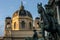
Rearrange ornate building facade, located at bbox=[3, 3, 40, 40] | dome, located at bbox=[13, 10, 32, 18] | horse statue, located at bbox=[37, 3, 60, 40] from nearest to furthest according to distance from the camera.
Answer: horse statue, located at bbox=[37, 3, 60, 40], ornate building facade, located at bbox=[3, 3, 40, 40], dome, located at bbox=[13, 10, 32, 18]

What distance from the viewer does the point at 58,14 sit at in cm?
1532

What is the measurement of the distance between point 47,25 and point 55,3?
2.18 m

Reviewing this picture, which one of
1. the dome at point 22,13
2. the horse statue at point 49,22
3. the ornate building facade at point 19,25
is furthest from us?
the dome at point 22,13

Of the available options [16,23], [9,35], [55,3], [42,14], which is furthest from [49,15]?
[16,23]

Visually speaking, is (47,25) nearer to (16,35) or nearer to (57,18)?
(57,18)

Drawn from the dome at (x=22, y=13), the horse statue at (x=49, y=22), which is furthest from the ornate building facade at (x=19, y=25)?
the horse statue at (x=49, y=22)

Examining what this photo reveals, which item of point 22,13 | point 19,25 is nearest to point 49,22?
point 19,25

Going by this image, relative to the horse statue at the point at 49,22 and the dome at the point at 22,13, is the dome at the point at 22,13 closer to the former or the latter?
the dome at the point at 22,13

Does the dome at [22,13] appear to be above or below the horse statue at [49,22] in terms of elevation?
above

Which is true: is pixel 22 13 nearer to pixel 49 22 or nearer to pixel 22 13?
pixel 22 13

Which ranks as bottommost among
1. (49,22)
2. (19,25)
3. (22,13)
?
(49,22)

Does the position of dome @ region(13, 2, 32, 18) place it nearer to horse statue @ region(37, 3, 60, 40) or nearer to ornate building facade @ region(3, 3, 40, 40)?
ornate building facade @ region(3, 3, 40, 40)

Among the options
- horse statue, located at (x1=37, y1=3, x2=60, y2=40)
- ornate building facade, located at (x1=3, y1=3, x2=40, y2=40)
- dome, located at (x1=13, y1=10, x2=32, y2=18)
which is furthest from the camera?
dome, located at (x1=13, y1=10, x2=32, y2=18)

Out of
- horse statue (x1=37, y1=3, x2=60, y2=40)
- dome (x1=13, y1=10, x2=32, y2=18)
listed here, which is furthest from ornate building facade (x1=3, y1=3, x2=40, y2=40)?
horse statue (x1=37, y1=3, x2=60, y2=40)
